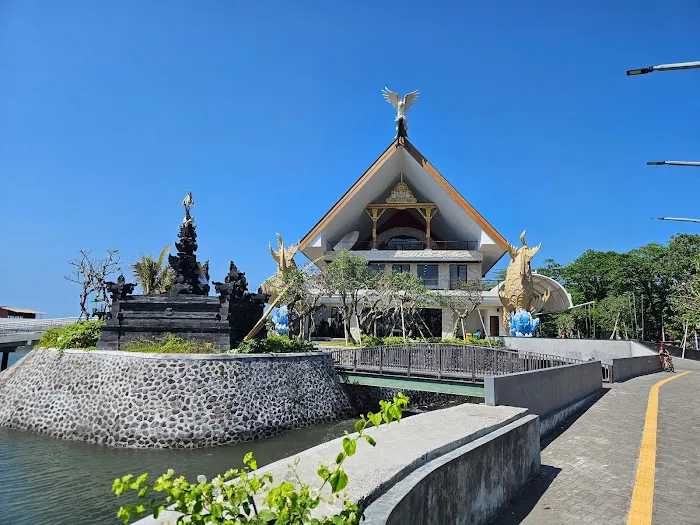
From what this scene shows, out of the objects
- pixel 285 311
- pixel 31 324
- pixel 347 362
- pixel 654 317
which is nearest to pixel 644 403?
pixel 347 362

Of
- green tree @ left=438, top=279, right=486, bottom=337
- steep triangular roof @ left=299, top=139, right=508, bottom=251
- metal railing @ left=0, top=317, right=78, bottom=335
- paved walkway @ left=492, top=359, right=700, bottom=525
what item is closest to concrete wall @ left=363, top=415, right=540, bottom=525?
paved walkway @ left=492, top=359, right=700, bottom=525

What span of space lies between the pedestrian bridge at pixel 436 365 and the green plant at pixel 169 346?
14.6 ft

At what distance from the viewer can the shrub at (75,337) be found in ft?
47.6

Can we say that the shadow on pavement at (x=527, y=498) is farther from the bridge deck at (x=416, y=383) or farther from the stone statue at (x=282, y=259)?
the stone statue at (x=282, y=259)

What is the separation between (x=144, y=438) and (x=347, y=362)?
282 inches

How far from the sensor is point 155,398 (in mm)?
11953

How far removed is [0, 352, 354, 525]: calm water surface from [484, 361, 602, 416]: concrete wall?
19.2 feet

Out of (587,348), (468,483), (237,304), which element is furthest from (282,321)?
(468,483)

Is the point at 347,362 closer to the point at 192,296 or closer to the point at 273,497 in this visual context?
the point at 192,296

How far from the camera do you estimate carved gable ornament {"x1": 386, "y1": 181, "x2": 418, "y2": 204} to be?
32.9 metres

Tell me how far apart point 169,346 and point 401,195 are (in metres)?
22.2

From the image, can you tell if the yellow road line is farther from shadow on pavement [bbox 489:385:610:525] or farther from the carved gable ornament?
the carved gable ornament

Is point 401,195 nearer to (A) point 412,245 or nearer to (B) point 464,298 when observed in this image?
(A) point 412,245

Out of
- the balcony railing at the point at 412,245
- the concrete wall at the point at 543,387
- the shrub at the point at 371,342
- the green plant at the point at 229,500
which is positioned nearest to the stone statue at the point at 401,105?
the balcony railing at the point at 412,245
